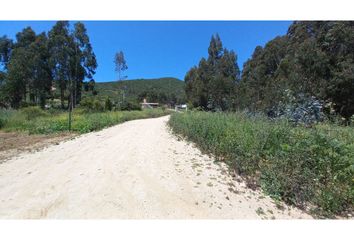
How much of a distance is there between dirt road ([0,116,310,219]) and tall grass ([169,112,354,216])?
0.30 metres

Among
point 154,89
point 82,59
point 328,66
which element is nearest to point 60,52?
point 82,59

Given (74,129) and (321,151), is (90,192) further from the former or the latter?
(74,129)

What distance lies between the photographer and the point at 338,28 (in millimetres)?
13547

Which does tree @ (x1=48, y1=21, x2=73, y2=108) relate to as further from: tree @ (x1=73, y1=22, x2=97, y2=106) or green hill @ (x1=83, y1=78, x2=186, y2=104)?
green hill @ (x1=83, y1=78, x2=186, y2=104)

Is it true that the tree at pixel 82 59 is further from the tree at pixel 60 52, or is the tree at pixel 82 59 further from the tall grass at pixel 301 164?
the tall grass at pixel 301 164

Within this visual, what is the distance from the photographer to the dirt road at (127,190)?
2.54 m

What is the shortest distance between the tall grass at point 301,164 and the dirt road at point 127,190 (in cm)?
30

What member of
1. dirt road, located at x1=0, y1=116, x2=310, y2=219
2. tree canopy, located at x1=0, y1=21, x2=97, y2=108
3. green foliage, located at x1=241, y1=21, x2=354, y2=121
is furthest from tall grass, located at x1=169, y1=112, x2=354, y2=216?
tree canopy, located at x1=0, y1=21, x2=97, y2=108

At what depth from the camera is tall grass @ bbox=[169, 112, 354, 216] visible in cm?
279

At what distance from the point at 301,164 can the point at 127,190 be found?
2.60 m

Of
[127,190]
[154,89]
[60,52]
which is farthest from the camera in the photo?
[154,89]

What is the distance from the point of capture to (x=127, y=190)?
3076 mm

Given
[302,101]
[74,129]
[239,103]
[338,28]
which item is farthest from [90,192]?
[338,28]

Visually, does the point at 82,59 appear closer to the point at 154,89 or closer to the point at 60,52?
the point at 60,52
